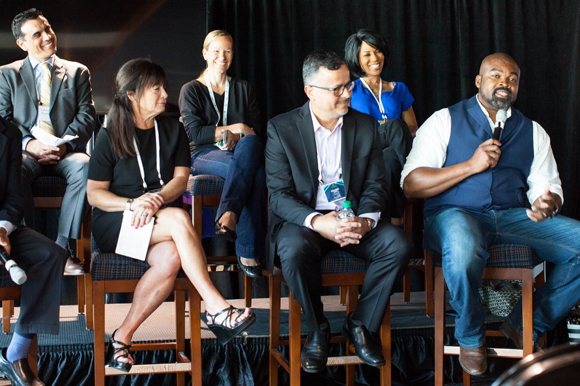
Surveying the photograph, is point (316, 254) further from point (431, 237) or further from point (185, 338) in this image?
point (185, 338)

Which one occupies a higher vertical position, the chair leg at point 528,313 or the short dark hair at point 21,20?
the short dark hair at point 21,20

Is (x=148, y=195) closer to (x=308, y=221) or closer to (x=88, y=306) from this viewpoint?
(x=308, y=221)

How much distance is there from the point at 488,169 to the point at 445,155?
20 cm

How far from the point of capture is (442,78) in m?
4.05

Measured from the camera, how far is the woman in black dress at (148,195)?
2.13 m

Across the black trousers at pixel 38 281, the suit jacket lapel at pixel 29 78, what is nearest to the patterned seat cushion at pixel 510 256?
the black trousers at pixel 38 281

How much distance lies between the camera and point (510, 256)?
222 centimetres

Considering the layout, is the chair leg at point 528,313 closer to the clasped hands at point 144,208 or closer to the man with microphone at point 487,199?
the man with microphone at point 487,199

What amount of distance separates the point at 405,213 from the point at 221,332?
1.50 m

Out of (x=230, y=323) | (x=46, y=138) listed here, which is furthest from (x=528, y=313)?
(x=46, y=138)

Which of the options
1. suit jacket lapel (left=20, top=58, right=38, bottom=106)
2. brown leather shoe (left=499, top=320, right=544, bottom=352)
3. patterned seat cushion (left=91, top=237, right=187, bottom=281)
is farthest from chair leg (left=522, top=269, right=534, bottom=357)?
suit jacket lapel (left=20, top=58, right=38, bottom=106)

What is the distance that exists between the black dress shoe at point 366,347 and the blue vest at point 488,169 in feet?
2.32

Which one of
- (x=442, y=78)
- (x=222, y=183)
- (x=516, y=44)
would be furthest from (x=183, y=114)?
(x=516, y=44)

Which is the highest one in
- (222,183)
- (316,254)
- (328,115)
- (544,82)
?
(544,82)
